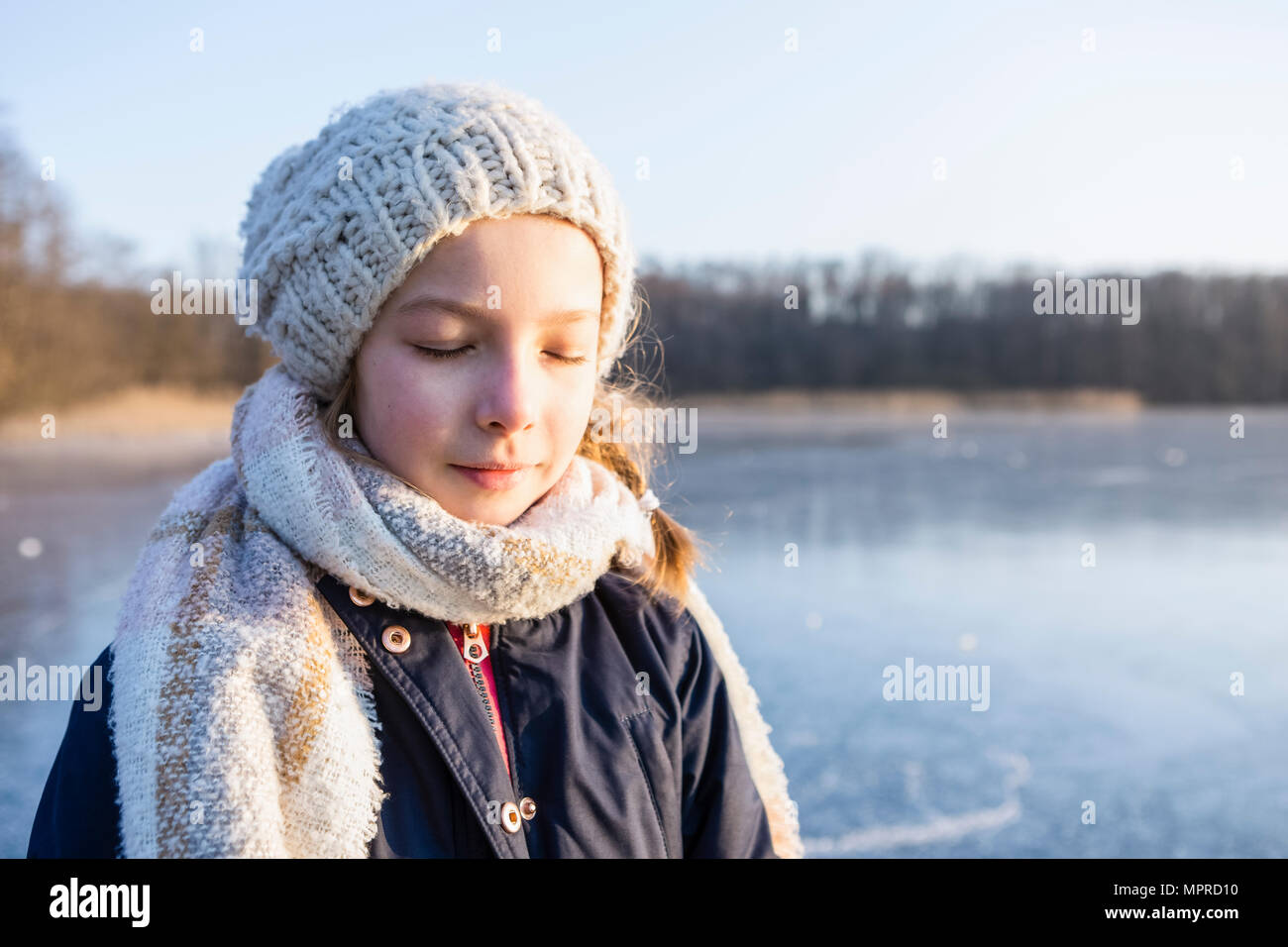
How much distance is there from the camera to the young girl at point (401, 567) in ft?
3.50

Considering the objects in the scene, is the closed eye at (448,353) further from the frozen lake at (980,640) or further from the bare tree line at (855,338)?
the bare tree line at (855,338)

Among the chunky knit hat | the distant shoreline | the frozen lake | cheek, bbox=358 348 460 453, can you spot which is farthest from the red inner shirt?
the distant shoreline

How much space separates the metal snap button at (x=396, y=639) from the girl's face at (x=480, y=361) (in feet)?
0.55

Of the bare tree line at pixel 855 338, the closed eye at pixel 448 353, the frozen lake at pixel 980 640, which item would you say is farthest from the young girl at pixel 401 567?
the bare tree line at pixel 855 338

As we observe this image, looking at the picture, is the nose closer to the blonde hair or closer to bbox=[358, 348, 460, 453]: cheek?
bbox=[358, 348, 460, 453]: cheek

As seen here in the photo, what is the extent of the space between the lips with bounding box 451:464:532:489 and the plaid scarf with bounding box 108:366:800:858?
0.06 m

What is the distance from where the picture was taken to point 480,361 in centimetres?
118

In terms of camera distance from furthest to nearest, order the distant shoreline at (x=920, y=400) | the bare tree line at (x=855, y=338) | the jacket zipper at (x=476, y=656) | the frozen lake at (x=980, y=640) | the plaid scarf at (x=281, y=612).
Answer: the distant shoreline at (x=920, y=400)
the bare tree line at (x=855, y=338)
the frozen lake at (x=980, y=640)
the jacket zipper at (x=476, y=656)
the plaid scarf at (x=281, y=612)

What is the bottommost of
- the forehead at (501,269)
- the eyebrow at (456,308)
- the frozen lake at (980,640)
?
the frozen lake at (980,640)

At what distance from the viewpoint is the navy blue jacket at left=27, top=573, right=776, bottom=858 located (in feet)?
3.65

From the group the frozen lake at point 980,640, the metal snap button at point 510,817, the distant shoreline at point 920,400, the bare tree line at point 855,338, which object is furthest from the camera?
the distant shoreline at point 920,400

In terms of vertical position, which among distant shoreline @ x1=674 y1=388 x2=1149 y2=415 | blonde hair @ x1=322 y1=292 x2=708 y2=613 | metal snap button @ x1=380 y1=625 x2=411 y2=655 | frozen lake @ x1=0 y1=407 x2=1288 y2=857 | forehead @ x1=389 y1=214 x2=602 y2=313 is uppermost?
forehead @ x1=389 y1=214 x2=602 y2=313

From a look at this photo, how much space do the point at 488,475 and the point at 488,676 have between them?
10.6 inches
